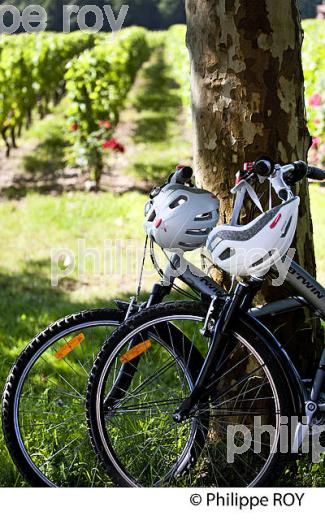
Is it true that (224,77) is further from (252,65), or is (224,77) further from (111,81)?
(111,81)

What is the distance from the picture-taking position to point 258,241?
2711mm

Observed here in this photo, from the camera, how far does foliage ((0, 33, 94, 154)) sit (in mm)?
13836

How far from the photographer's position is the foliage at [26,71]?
45.4 ft

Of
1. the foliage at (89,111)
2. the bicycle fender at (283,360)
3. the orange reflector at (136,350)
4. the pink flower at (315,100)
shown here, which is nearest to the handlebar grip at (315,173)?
the bicycle fender at (283,360)

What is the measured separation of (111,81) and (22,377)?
10.4 m

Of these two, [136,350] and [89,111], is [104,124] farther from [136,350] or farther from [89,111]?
[136,350]

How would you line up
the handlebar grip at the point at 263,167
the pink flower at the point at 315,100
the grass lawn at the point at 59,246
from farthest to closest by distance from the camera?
1. the pink flower at the point at 315,100
2. the grass lawn at the point at 59,246
3. the handlebar grip at the point at 263,167

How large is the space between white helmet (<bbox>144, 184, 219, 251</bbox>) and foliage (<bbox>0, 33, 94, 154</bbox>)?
10911mm

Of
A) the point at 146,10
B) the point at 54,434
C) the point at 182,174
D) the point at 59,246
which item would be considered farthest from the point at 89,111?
the point at 146,10

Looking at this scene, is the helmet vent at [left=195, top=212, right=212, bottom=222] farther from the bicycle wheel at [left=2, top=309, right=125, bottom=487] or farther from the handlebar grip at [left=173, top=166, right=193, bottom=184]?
the bicycle wheel at [left=2, top=309, right=125, bottom=487]

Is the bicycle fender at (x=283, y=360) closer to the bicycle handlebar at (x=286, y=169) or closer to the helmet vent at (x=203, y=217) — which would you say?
the helmet vent at (x=203, y=217)

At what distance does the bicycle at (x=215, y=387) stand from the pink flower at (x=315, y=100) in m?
7.61

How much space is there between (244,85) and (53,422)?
1.57 m

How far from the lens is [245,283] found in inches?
112
